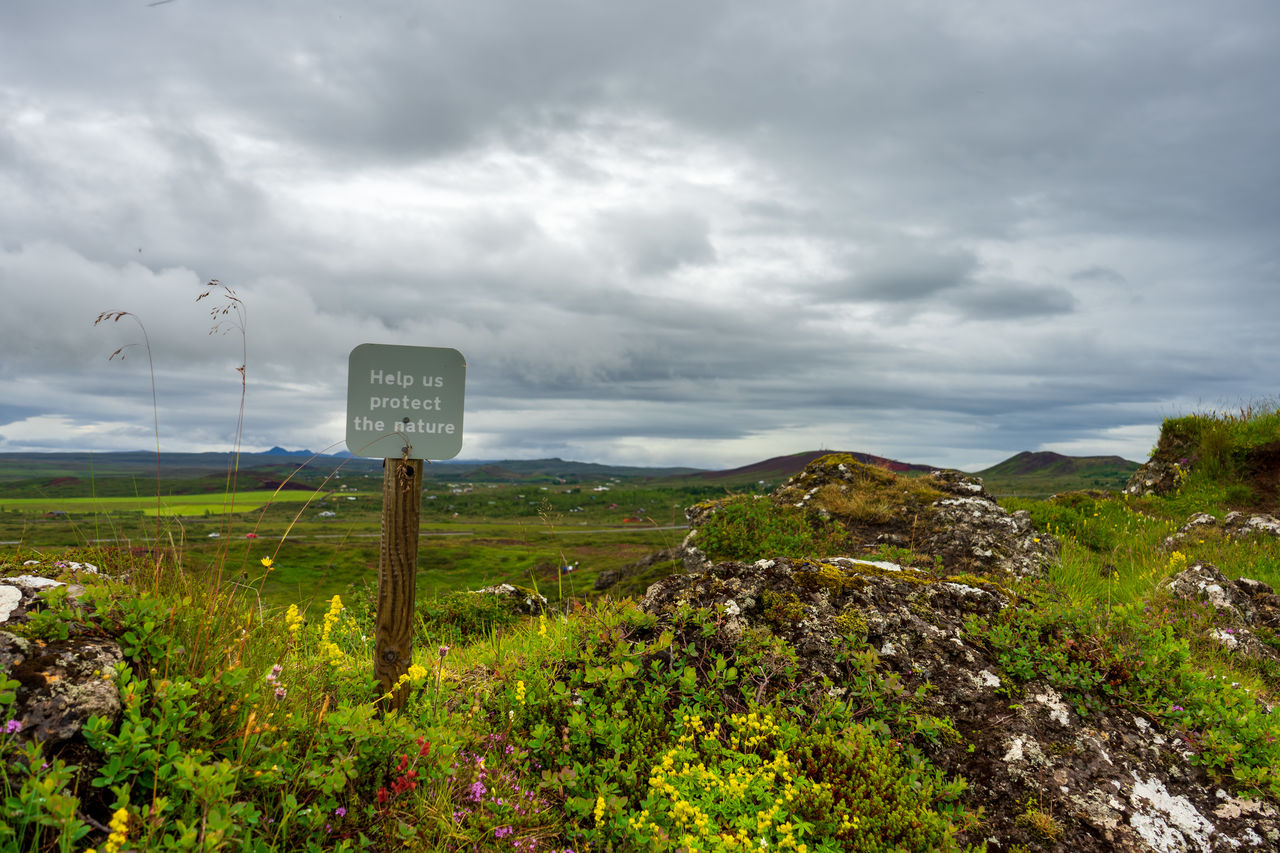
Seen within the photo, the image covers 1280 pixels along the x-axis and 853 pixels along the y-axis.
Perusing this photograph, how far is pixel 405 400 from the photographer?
18.1 feet

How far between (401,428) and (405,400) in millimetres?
233

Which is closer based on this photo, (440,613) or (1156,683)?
(1156,683)

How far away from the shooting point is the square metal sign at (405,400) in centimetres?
546

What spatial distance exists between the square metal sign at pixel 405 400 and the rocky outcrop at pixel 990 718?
2473 mm

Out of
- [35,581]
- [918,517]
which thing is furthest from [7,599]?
[918,517]

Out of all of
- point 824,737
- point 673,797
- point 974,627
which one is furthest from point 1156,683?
point 673,797

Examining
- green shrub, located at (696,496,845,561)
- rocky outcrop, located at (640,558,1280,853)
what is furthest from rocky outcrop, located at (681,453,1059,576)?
rocky outcrop, located at (640,558,1280,853)

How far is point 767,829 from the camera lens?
3.83 m

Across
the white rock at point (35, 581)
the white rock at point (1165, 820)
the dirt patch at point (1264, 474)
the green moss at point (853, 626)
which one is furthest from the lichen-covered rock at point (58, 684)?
the dirt patch at point (1264, 474)

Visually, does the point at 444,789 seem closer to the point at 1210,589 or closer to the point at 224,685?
the point at 224,685

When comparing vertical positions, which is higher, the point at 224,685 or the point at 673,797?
the point at 224,685

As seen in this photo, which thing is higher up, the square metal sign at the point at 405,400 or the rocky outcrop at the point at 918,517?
the square metal sign at the point at 405,400

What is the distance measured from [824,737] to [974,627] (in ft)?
7.28

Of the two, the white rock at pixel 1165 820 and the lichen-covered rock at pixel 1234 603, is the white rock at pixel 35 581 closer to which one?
the white rock at pixel 1165 820
